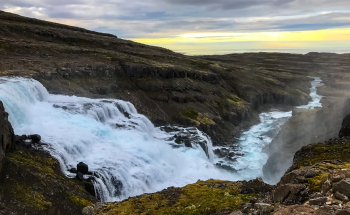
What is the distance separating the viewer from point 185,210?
18.5 m

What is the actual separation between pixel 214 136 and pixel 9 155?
47.7m

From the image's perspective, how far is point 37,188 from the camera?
73.8 ft

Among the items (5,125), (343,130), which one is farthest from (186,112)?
(5,125)

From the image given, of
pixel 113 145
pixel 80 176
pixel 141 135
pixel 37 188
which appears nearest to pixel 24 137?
pixel 80 176

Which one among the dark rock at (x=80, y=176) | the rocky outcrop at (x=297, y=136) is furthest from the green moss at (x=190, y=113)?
the dark rock at (x=80, y=176)

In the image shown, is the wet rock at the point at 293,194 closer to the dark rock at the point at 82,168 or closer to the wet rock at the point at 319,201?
the wet rock at the point at 319,201

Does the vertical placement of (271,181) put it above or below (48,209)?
below

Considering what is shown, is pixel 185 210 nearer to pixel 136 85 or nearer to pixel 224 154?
pixel 224 154

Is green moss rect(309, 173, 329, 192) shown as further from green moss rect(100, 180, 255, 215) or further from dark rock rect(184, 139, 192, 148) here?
dark rock rect(184, 139, 192, 148)

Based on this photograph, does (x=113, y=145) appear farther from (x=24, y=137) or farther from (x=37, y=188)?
(x=37, y=188)

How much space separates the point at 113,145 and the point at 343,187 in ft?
105

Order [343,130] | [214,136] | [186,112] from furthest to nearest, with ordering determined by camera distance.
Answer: [186,112] → [214,136] → [343,130]

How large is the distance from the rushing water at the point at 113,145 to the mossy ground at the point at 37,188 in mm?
2662

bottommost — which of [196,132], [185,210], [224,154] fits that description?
[224,154]
